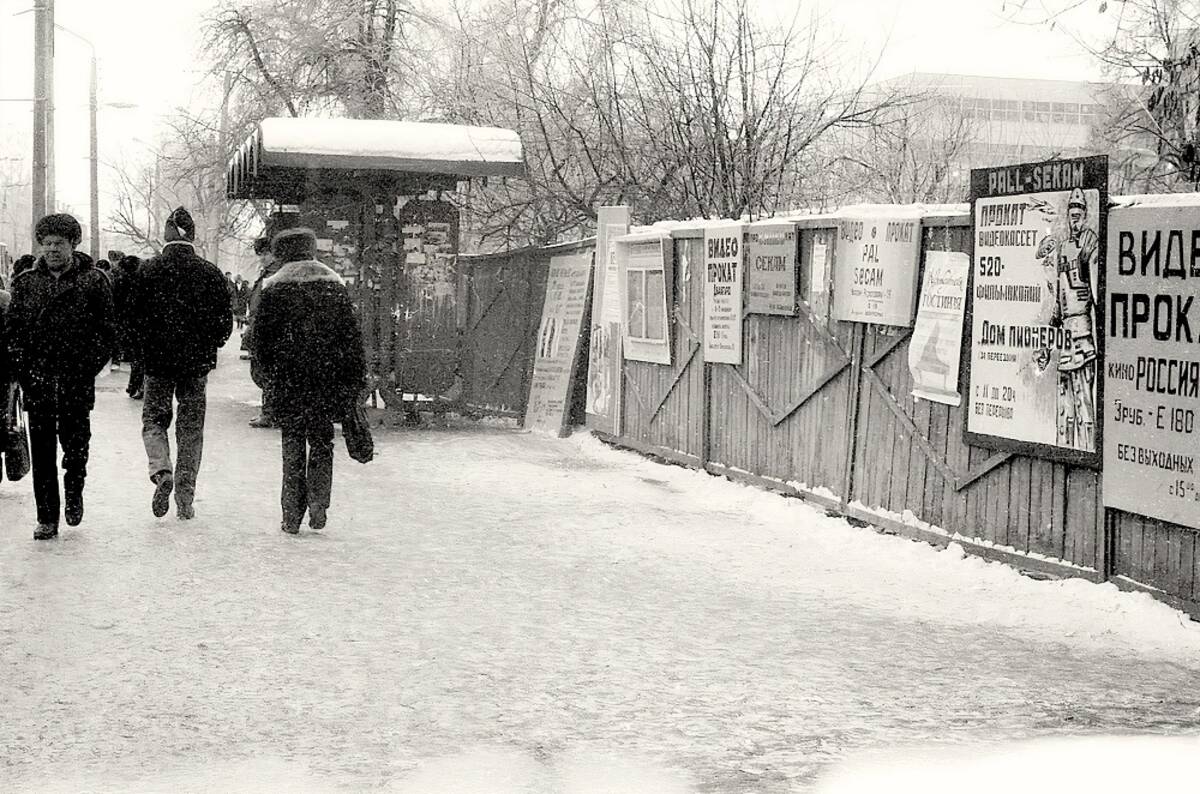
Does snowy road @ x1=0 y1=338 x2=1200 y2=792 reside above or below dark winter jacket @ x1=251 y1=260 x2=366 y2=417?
below

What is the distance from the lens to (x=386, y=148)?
15.9m

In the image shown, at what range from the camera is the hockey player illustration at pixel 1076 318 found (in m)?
7.78

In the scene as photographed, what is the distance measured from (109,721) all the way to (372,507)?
A: 216 inches

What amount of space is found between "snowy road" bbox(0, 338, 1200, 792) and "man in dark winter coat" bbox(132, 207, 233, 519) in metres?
0.36

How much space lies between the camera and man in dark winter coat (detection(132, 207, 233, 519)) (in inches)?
383

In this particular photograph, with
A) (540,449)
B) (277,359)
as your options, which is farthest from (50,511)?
(540,449)

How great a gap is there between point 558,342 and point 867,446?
22.8ft

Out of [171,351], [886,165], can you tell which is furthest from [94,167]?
[171,351]

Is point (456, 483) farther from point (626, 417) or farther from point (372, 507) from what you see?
point (626, 417)

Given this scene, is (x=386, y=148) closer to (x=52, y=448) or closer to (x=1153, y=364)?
(x=52, y=448)

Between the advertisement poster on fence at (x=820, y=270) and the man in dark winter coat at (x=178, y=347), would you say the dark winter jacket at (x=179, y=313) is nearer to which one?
the man in dark winter coat at (x=178, y=347)

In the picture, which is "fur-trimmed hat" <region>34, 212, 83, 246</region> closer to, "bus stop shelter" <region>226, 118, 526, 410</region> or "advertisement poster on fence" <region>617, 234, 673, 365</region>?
"advertisement poster on fence" <region>617, 234, 673, 365</region>

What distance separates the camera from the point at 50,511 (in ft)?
29.9

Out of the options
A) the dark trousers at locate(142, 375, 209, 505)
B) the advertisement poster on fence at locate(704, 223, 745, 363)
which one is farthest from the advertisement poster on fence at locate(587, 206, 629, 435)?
the dark trousers at locate(142, 375, 209, 505)
